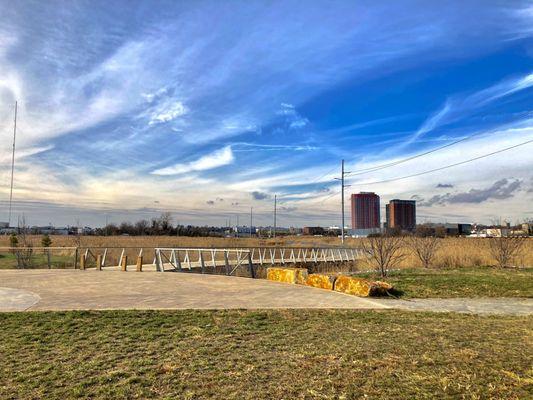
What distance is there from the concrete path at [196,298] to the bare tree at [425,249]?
9672mm

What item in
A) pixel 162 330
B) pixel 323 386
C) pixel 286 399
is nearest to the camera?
pixel 286 399

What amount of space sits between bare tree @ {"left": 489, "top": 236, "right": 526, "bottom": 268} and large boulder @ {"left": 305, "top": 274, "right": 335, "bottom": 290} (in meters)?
10.4

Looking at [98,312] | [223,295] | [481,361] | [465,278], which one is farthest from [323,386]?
[465,278]

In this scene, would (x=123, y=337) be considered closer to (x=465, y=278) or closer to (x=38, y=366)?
(x=38, y=366)

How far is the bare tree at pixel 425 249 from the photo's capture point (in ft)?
66.1

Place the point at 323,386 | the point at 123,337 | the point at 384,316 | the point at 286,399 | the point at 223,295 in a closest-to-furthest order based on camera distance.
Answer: the point at 286,399 → the point at 323,386 → the point at 123,337 → the point at 384,316 → the point at 223,295

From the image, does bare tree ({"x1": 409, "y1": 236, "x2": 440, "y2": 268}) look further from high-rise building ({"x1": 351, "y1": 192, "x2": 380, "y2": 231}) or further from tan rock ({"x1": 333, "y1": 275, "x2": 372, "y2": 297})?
high-rise building ({"x1": 351, "y1": 192, "x2": 380, "y2": 231})

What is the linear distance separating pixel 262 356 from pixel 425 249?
1694cm

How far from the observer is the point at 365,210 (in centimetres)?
5466

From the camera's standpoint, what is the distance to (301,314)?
8.04 metres

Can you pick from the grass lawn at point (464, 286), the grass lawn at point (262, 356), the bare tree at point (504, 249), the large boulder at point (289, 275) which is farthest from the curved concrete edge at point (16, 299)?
the bare tree at point (504, 249)

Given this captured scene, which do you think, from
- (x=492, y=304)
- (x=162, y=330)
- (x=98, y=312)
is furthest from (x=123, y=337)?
(x=492, y=304)

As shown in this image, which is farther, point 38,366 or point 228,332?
point 228,332

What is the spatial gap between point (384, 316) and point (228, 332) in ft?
10.1
